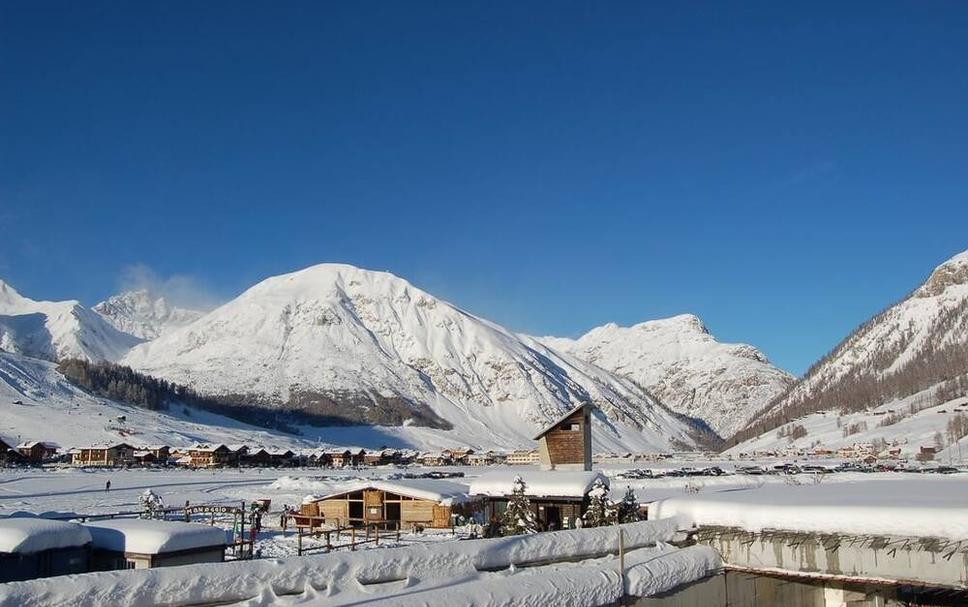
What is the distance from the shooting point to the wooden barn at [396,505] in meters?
39.6

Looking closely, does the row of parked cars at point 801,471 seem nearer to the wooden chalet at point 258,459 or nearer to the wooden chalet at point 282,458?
the wooden chalet at point 282,458

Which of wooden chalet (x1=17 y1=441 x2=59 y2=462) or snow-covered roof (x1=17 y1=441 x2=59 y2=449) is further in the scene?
snow-covered roof (x1=17 y1=441 x2=59 y2=449)

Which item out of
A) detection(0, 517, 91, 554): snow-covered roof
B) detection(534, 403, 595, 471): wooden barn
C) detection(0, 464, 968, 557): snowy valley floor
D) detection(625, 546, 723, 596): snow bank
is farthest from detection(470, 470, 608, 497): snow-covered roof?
detection(0, 517, 91, 554): snow-covered roof

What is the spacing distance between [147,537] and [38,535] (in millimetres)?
2234

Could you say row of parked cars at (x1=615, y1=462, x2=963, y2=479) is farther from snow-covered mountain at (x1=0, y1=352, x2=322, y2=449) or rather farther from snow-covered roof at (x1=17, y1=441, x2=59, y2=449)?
snow-covered mountain at (x1=0, y1=352, x2=322, y2=449)

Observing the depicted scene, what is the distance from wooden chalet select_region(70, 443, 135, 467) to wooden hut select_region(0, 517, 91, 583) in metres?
99.1

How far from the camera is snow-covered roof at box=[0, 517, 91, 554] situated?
667 inches

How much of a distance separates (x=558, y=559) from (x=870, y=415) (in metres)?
195

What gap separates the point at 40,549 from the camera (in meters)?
17.2

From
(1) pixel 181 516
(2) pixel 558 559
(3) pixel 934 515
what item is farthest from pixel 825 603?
(1) pixel 181 516

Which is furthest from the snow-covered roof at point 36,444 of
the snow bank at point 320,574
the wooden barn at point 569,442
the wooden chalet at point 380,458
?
the snow bank at point 320,574

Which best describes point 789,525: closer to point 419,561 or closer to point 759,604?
point 759,604

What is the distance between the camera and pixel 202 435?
16525cm

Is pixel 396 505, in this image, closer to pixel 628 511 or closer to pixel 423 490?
pixel 423 490
